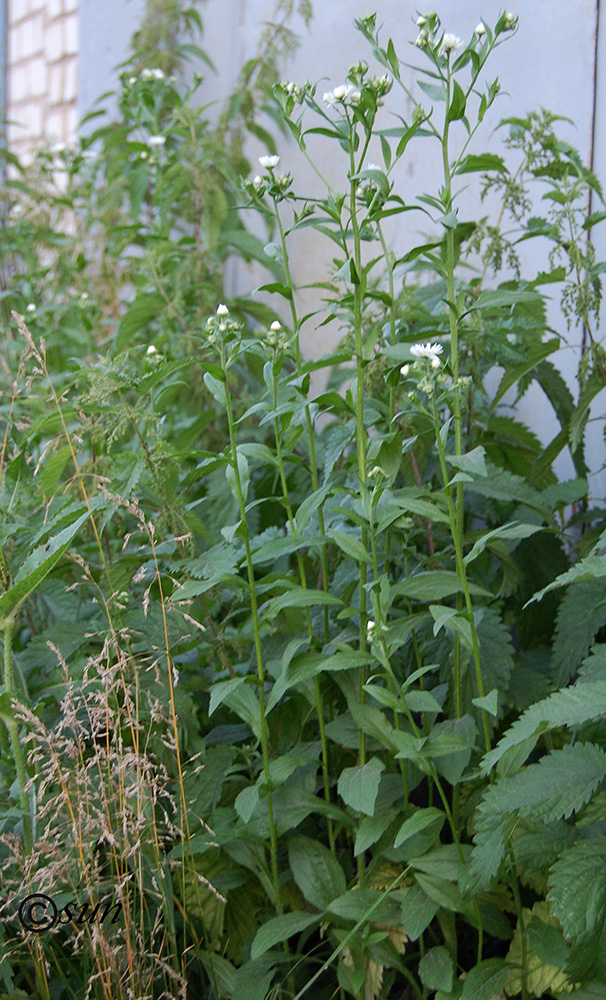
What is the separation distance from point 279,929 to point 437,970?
23 cm

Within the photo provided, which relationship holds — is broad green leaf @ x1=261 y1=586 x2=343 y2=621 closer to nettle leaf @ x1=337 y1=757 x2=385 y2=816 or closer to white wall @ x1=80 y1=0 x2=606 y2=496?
nettle leaf @ x1=337 y1=757 x2=385 y2=816

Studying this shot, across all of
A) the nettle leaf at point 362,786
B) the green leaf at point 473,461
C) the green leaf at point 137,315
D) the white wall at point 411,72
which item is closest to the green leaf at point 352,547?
the green leaf at point 473,461

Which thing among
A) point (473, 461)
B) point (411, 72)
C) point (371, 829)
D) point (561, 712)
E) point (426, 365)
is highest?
point (411, 72)

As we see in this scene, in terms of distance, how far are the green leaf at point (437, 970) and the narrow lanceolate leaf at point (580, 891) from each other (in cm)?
23

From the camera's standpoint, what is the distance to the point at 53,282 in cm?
309

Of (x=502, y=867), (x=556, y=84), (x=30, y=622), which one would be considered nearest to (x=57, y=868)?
(x=502, y=867)

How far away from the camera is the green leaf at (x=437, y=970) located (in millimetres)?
1182

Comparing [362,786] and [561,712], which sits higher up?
[561,712]

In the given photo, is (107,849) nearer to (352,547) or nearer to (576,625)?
(352,547)

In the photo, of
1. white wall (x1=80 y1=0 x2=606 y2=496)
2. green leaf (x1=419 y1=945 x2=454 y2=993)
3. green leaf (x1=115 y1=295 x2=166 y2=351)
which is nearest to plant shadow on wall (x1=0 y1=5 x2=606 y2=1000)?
green leaf (x1=419 y1=945 x2=454 y2=993)

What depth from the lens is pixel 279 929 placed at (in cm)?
126

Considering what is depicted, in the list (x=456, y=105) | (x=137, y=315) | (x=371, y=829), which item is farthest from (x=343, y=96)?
(x=137, y=315)

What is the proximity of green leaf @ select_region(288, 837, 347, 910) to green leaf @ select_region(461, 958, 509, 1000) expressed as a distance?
0.21 meters

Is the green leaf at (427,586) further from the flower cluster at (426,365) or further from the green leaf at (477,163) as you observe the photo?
the green leaf at (477,163)
